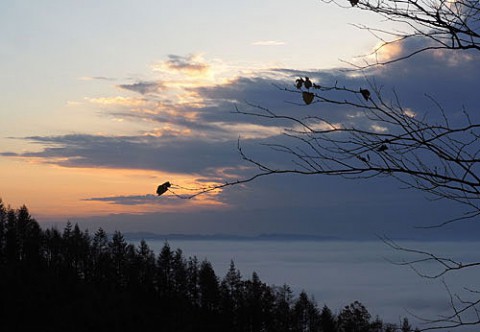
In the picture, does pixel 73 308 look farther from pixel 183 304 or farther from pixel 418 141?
pixel 418 141

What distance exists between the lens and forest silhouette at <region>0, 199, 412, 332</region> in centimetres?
4838

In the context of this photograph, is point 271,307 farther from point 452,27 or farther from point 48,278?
point 452,27

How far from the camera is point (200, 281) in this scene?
197ft

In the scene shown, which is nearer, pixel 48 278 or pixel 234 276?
pixel 48 278

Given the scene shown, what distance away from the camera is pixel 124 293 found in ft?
174

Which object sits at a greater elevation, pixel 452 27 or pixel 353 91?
pixel 452 27

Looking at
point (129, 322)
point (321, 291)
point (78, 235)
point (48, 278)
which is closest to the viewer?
point (129, 322)

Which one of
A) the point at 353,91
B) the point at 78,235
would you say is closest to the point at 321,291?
the point at 78,235

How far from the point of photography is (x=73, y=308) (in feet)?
160

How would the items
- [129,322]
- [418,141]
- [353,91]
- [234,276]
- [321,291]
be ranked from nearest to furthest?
[418,141] < [353,91] < [129,322] < [234,276] < [321,291]

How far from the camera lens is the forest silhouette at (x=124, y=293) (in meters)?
48.4

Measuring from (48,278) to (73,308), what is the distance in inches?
296

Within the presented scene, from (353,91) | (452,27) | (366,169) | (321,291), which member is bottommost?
(321,291)

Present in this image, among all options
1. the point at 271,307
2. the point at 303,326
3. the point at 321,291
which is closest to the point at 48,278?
the point at 271,307
